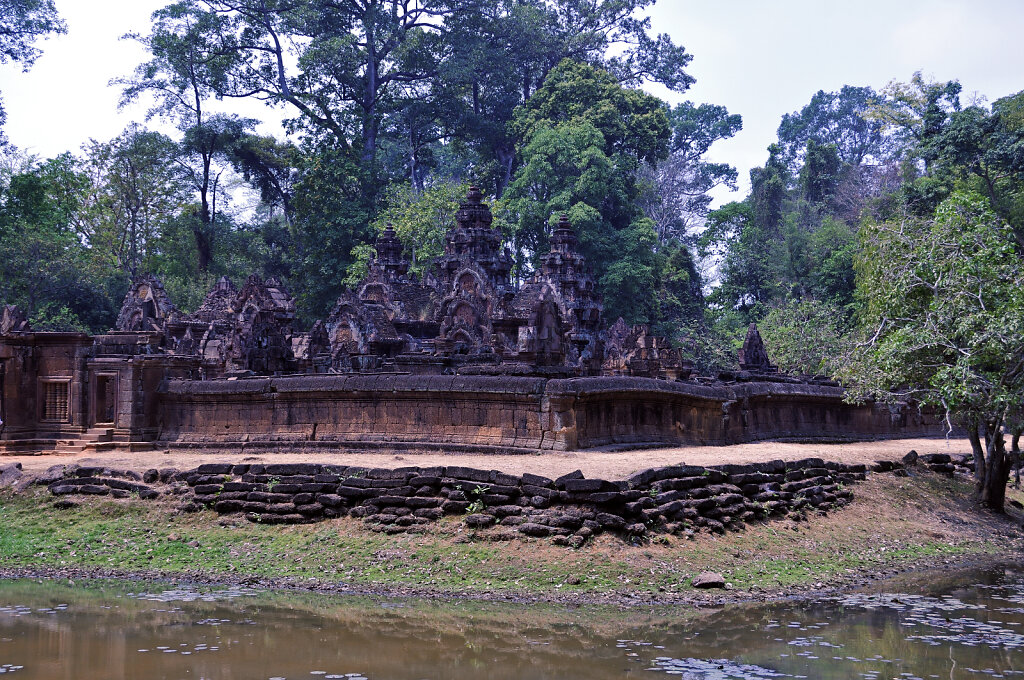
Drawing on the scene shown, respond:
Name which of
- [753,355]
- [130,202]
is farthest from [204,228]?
[753,355]

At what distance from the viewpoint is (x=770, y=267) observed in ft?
162

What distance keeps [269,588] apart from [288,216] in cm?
4744

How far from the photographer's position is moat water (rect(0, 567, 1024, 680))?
8070 mm

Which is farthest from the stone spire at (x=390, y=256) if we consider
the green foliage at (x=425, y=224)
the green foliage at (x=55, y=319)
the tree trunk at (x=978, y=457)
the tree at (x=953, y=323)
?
the tree trunk at (x=978, y=457)

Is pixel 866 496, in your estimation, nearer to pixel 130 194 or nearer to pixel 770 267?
pixel 770 267

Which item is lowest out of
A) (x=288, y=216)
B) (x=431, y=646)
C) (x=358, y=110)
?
(x=431, y=646)

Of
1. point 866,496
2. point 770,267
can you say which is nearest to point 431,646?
point 866,496

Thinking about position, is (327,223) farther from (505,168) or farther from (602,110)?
(602,110)

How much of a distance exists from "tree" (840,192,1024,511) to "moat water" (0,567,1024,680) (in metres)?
4.20

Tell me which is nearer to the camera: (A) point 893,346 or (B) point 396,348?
(A) point 893,346

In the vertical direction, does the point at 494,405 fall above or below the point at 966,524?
above

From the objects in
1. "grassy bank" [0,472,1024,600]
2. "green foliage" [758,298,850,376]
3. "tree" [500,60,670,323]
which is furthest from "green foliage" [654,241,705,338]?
"grassy bank" [0,472,1024,600]

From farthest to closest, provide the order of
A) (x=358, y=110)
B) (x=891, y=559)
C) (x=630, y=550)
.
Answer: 1. (x=358, y=110)
2. (x=891, y=559)
3. (x=630, y=550)

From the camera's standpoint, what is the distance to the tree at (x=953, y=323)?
14.0 m
